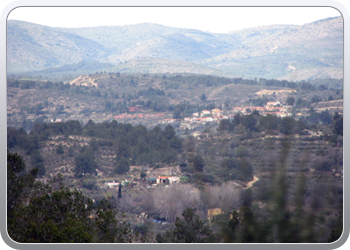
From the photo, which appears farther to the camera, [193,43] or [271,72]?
[193,43]

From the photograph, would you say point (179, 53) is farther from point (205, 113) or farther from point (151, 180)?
point (151, 180)

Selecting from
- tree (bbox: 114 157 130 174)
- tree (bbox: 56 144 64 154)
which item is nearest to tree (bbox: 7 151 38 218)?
tree (bbox: 114 157 130 174)

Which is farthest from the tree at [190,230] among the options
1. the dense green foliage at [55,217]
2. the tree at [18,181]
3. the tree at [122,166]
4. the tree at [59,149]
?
the tree at [59,149]
